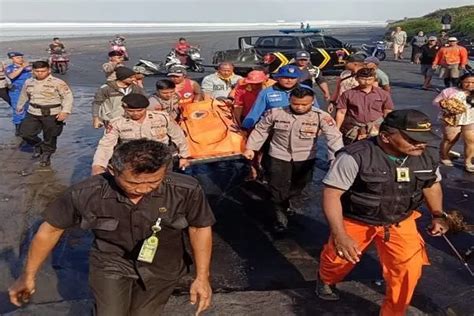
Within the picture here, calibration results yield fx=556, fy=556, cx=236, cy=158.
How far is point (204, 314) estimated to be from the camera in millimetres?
4195

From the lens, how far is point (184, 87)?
25.5ft

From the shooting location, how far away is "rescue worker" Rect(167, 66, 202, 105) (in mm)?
7713

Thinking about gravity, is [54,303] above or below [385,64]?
above

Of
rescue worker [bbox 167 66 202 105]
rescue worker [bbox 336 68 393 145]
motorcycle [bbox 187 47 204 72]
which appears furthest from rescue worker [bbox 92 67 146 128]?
motorcycle [bbox 187 47 204 72]

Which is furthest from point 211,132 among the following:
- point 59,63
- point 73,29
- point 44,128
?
point 73,29

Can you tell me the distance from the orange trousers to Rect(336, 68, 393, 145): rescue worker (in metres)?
3.00

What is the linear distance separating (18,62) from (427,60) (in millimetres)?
11904

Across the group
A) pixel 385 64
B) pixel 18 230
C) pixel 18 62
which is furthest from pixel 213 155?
pixel 385 64

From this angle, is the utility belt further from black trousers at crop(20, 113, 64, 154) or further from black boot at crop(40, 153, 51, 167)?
black boot at crop(40, 153, 51, 167)

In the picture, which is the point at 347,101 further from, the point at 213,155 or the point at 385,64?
the point at 385,64

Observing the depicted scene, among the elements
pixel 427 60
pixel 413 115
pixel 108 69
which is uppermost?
pixel 413 115

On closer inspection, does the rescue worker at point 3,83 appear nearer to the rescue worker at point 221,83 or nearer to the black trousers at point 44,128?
the black trousers at point 44,128

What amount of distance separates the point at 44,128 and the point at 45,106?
1.25 feet

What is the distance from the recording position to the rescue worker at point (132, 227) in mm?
2863
